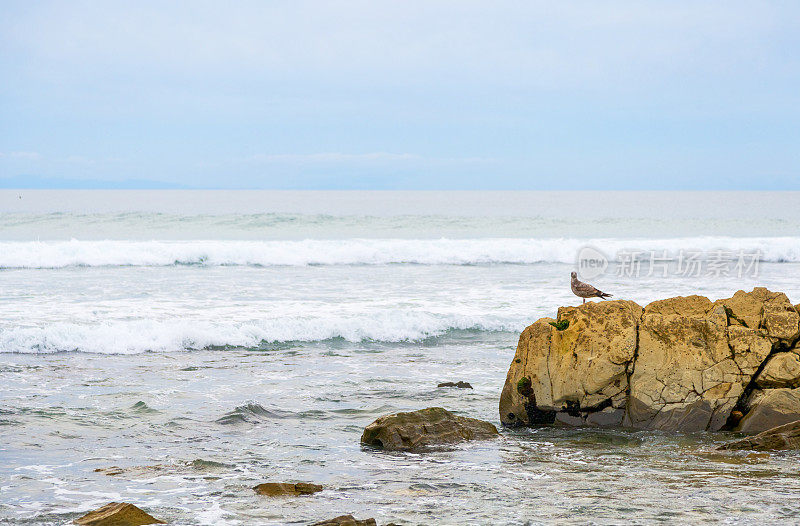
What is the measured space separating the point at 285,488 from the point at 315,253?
2451cm

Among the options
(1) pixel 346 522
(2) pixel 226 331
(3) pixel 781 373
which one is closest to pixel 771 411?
(3) pixel 781 373

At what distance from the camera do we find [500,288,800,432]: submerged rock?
8008mm

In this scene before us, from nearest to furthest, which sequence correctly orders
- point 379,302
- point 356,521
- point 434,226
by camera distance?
1. point 356,521
2. point 379,302
3. point 434,226

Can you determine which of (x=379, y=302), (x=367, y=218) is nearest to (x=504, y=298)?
(x=379, y=302)

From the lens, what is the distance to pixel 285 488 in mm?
6152

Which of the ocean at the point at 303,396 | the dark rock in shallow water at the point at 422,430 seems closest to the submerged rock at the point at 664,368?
the ocean at the point at 303,396

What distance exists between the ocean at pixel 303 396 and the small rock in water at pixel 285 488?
10cm

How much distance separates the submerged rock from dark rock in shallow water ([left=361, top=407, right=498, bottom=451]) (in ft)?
2.17

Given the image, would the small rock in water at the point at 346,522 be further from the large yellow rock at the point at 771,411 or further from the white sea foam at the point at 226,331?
the white sea foam at the point at 226,331

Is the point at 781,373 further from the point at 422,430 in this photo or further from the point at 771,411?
the point at 422,430

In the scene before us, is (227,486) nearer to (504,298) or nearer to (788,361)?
(788,361)

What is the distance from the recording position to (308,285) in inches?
878

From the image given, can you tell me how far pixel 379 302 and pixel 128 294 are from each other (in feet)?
21.5

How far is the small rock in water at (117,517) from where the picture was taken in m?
5.27
